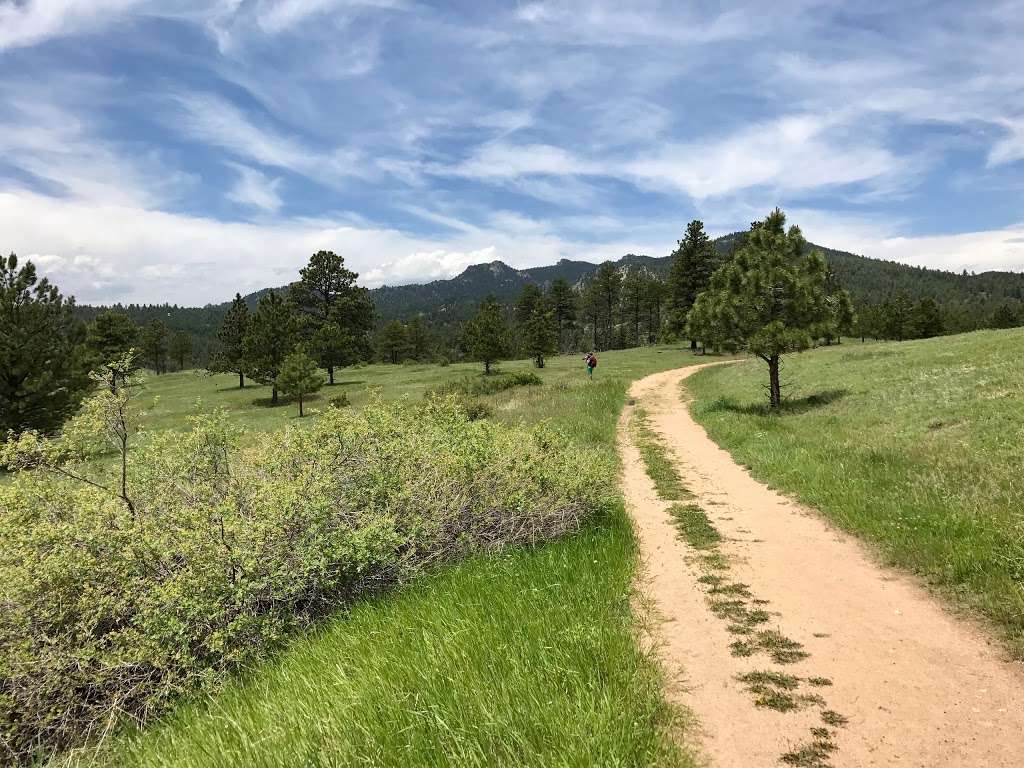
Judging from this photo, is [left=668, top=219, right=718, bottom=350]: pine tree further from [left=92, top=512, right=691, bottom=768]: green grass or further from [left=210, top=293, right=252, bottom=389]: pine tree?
[left=92, top=512, right=691, bottom=768]: green grass

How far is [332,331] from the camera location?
52969 millimetres

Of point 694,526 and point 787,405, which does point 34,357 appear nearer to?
point 694,526

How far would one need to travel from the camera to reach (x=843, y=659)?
4.76 metres

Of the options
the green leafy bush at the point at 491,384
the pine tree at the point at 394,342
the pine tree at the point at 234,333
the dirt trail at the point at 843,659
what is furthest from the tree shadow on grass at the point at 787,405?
the pine tree at the point at 394,342

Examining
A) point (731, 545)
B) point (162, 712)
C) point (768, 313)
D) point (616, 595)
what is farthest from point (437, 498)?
point (768, 313)

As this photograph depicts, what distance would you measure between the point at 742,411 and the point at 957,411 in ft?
22.0

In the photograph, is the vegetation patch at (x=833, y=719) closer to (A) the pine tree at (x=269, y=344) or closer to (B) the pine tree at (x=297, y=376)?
(B) the pine tree at (x=297, y=376)

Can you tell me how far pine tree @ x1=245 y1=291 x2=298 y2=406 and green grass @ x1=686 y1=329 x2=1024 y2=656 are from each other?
36.7 m

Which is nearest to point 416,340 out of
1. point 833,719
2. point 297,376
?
point 297,376

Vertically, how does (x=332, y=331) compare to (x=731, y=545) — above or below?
above

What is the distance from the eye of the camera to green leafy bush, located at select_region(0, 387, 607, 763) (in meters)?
4.79

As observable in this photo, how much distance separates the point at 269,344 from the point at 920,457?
152 feet

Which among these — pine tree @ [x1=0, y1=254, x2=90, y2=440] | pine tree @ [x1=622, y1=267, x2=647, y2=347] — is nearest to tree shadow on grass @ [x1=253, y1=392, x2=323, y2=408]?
pine tree @ [x1=0, y1=254, x2=90, y2=440]

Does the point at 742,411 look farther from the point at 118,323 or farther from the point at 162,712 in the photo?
the point at 118,323
